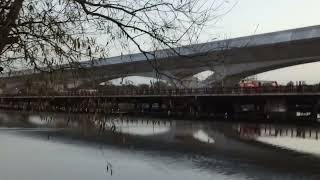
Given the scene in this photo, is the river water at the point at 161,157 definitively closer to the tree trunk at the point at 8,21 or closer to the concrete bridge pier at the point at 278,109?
the tree trunk at the point at 8,21

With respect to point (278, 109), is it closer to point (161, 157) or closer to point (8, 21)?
point (161, 157)

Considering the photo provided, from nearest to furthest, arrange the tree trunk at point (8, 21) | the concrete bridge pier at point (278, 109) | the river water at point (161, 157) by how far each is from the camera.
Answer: the tree trunk at point (8, 21) → the river water at point (161, 157) → the concrete bridge pier at point (278, 109)

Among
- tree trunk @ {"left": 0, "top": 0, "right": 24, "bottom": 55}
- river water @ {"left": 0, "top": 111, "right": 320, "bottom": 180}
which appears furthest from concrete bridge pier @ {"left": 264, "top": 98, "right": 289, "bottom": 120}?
tree trunk @ {"left": 0, "top": 0, "right": 24, "bottom": 55}

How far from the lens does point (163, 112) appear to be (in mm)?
83000

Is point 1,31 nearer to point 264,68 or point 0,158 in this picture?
point 0,158

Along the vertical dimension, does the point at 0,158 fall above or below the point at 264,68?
below

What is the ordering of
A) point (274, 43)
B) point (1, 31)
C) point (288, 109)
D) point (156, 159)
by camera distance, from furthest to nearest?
point (274, 43)
point (288, 109)
point (156, 159)
point (1, 31)

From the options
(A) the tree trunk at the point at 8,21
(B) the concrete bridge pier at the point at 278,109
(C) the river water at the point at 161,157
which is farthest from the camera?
(B) the concrete bridge pier at the point at 278,109

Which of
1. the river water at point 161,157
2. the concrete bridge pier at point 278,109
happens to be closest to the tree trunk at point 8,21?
the river water at point 161,157

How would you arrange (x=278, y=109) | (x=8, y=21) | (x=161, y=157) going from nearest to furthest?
1. (x=8, y=21)
2. (x=161, y=157)
3. (x=278, y=109)

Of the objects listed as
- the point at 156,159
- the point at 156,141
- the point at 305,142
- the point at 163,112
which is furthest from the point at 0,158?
the point at 163,112

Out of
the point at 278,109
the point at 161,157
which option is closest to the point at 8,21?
the point at 161,157

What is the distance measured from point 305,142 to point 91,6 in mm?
31924

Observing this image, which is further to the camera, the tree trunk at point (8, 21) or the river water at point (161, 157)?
the river water at point (161, 157)
